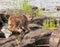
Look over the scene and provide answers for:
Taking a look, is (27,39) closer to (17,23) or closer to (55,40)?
(55,40)

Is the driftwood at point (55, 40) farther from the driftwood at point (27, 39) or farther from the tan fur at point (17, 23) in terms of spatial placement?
the tan fur at point (17, 23)

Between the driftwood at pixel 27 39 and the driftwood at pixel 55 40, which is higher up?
the driftwood at pixel 55 40

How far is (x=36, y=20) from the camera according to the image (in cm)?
1099

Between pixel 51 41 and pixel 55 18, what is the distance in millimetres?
A: 4043

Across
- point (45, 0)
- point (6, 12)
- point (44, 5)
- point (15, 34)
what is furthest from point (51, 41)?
point (45, 0)

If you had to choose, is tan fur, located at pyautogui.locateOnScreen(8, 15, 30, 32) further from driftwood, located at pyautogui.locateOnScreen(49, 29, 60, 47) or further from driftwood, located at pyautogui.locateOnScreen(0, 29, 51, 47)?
driftwood, located at pyautogui.locateOnScreen(49, 29, 60, 47)

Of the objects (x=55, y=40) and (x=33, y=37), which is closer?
(x=55, y=40)

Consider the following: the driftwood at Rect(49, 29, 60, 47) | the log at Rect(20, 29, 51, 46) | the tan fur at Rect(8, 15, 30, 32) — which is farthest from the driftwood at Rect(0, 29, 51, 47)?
the tan fur at Rect(8, 15, 30, 32)

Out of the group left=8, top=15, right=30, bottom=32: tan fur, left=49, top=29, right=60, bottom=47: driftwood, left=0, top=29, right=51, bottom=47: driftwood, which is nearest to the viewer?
left=49, top=29, right=60, bottom=47: driftwood

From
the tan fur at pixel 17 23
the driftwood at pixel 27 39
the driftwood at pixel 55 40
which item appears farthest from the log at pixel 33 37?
the tan fur at pixel 17 23

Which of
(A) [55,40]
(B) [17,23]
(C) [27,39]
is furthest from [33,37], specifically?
(B) [17,23]

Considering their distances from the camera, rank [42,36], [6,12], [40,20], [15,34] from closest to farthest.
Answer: [42,36] → [15,34] → [40,20] → [6,12]

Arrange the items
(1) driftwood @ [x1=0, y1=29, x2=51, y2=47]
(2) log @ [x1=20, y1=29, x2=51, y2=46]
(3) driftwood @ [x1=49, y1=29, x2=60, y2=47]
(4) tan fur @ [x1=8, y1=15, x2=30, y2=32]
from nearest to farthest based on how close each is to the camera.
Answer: (3) driftwood @ [x1=49, y1=29, x2=60, y2=47] → (1) driftwood @ [x1=0, y1=29, x2=51, y2=47] → (2) log @ [x1=20, y1=29, x2=51, y2=46] → (4) tan fur @ [x1=8, y1=15, x2=30, y2=32]

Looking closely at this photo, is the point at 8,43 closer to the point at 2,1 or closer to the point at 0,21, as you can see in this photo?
the point at 0,21
